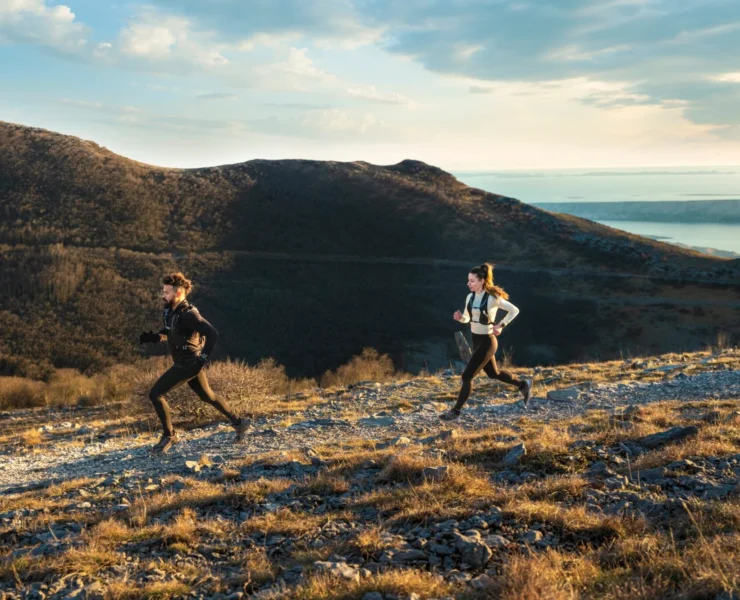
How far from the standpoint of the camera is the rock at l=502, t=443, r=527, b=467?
5.31 metres

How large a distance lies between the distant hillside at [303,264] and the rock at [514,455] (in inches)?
1140

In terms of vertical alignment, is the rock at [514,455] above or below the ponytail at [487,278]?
below

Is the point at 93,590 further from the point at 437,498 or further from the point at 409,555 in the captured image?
the point at 437,498

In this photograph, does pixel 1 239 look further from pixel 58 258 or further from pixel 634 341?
pixel 634 341

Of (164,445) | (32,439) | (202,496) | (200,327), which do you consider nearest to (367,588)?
(202,496)

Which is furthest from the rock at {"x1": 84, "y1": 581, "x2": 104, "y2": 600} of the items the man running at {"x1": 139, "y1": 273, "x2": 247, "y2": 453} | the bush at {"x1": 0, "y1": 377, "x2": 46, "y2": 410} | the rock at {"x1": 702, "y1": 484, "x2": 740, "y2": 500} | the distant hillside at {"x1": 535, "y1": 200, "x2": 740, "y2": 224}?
the distant hillside at {"x1": 535, "y1": 200, "x2": 740, "y2": 224}

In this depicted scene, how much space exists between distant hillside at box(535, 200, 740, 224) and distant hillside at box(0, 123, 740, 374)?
384 ft

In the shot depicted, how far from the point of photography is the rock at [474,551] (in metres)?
3.32

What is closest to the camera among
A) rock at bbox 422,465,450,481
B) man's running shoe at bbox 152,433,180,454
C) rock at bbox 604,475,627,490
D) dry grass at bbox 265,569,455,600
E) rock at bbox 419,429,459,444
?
dry grass at bbox 265,569,455,600

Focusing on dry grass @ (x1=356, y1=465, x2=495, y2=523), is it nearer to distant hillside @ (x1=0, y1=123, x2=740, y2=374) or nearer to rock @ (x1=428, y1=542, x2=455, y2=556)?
rock @ (x1=428, y1=542, x2=455, y2=556)

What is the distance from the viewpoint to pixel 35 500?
17.6 ft

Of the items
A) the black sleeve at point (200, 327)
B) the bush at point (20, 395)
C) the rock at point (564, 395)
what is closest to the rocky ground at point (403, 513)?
the rock at point (564, 395)

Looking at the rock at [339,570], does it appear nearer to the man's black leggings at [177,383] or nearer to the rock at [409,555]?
the rock at [409,555]

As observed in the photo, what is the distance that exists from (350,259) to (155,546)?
46.9m
